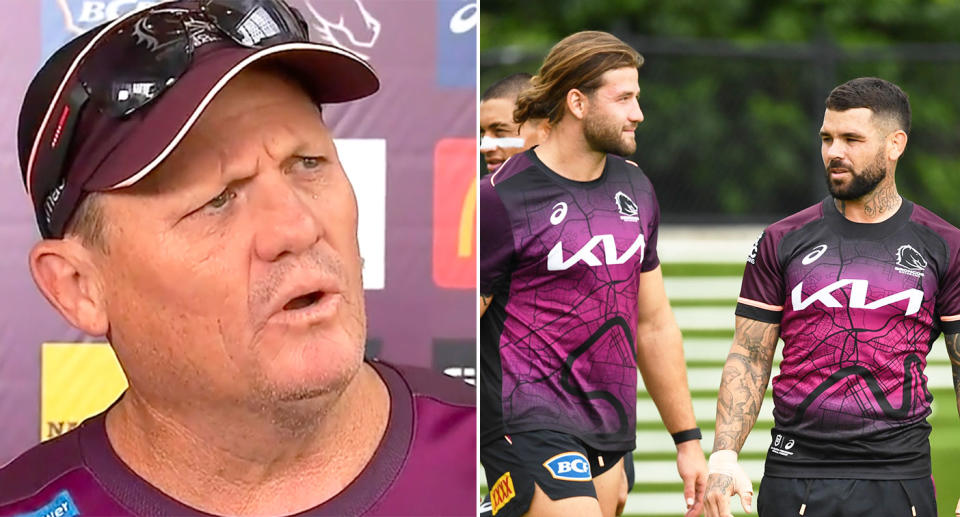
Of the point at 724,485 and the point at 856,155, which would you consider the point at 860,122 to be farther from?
the point at 724,485

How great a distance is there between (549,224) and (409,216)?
1.84 meters

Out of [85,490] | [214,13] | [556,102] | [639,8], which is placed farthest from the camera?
[639,8]

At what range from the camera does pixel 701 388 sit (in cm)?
691

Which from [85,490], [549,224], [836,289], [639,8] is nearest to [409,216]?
[85,490]

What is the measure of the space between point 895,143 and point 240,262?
Result: 2769mm

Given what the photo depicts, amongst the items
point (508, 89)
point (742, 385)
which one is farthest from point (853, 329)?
point (508, 89)

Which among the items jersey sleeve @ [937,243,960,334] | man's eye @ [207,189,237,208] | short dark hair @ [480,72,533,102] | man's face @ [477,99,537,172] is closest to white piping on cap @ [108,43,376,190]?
man's eye @ [207,189,237,208]

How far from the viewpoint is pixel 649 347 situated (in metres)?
4.89

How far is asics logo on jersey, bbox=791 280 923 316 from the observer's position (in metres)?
4.42

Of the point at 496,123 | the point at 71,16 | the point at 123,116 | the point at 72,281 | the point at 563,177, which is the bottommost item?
the point at 496,123

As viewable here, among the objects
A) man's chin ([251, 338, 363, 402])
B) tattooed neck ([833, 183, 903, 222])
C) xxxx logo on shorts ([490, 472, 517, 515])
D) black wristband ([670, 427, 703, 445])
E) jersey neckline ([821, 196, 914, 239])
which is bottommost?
xxxx logo on shorts ([490, 472, 517, 515])

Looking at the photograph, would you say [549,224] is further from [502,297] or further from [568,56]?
[568,56]

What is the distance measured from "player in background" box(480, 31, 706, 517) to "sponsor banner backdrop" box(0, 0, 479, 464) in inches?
67.2

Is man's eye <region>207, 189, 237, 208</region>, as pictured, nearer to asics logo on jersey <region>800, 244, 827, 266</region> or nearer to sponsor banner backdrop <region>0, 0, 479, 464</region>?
sponsor banner backdrop <region>0, 0, 479, 464</region>
